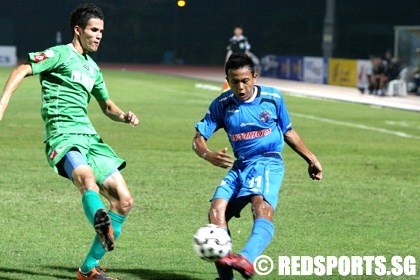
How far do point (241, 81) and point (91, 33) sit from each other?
1.30 m

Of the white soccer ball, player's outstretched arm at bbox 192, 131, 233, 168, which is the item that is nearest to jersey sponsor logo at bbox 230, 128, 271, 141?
player's outstretched arm at bbox 192, 131, 233, 168

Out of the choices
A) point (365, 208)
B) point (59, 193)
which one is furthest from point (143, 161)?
point (365, 208)

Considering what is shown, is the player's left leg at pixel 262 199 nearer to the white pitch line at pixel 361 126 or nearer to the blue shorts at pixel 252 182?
the blue shorts at pixel 252 182

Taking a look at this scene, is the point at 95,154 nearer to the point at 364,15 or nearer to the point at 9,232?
the point at 9,232

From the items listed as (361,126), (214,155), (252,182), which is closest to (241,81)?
(214,155)

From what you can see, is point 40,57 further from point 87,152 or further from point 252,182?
point 252,182

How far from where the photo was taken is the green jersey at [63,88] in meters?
8.52

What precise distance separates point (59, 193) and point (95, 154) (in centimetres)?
500

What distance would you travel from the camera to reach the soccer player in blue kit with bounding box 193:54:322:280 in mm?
8250

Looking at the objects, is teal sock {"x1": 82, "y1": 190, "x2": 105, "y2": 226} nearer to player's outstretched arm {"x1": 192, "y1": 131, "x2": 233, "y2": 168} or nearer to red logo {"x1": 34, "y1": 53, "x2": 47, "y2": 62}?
player's outstretched arm {"x1": 192, "y1": 131, "x2": 233, "y2": 168}

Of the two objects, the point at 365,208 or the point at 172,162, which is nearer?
the point at 365,208

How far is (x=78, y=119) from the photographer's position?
862cm

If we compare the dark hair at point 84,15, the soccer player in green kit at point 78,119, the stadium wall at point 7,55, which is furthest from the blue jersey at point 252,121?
the stadium wall at point 7,55

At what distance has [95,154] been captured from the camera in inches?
339
